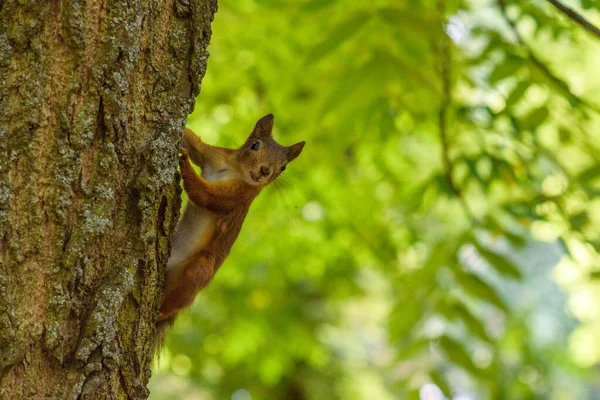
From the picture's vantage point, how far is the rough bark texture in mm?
1464

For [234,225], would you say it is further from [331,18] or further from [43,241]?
[331,18]

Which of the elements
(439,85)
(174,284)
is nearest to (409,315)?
(439,85)

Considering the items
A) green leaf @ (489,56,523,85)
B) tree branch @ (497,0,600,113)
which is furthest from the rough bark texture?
green leaf @ (489,56,523,85)

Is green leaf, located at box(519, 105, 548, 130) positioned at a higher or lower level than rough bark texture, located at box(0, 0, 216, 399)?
higher

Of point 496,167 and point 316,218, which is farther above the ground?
point 496,167

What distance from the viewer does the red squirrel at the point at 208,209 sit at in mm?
2164

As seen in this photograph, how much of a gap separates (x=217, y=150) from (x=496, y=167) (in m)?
1.69

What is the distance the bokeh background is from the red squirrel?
1.64ft

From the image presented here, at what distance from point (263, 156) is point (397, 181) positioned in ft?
9.26

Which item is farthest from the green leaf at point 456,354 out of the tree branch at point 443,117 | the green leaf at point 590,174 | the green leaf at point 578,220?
the green leaf at point 590,174

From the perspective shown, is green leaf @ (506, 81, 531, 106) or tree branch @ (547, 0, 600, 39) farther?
green leaf @ (506, 81, 531, 106)

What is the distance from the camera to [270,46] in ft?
15.3

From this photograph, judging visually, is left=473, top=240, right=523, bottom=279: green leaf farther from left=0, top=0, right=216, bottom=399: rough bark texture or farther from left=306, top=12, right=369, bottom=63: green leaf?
left=0, top=0, right=216, bottom=399: rough bark texture

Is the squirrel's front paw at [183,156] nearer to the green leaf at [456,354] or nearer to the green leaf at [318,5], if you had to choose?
the green leaf at [318,5]
